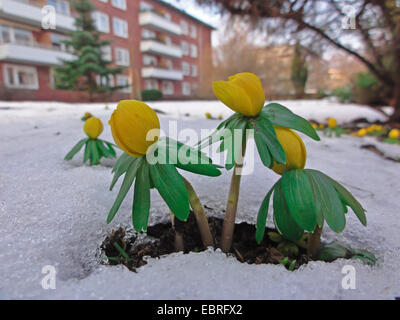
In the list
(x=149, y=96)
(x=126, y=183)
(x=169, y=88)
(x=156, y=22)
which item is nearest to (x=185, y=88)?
(x=169, y=88)

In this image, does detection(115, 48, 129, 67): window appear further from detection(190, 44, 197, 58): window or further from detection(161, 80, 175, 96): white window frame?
detection(190, 44, 197, 58): window

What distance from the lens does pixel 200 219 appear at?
0.53 m

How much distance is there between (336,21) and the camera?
3324 mm

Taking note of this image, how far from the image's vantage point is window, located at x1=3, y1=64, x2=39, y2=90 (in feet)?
34.6

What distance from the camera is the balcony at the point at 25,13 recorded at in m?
9.49

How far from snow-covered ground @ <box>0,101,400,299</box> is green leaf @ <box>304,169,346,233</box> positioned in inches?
4.6

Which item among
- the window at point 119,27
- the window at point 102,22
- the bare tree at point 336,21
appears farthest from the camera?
the window at point 119,27

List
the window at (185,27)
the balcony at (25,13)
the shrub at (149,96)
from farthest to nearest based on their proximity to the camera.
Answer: the window at (185,27) → the balcony at (25,13) → the shrub at (149,96)

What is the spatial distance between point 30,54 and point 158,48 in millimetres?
7673

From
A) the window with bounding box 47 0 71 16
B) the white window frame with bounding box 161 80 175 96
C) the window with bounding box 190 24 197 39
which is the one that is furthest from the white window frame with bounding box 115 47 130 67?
the window with bounding box 190 24 197 39

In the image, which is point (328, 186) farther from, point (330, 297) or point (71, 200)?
Answer: point (71, 200)

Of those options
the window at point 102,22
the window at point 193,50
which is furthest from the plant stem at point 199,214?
the window at point 193,50

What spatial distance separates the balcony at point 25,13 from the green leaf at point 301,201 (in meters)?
12.3

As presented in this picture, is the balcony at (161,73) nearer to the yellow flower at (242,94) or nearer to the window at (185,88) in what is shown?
the window at (185,88)
